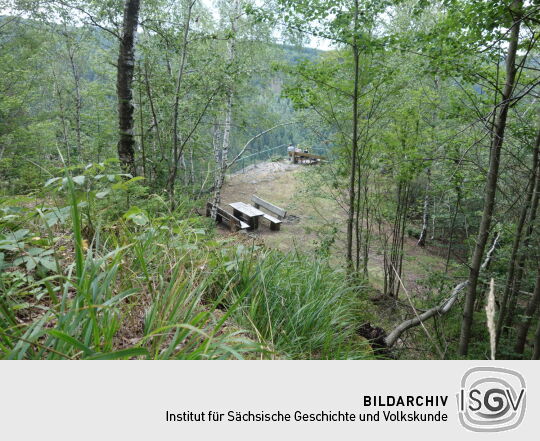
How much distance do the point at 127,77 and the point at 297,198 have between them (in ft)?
19.1

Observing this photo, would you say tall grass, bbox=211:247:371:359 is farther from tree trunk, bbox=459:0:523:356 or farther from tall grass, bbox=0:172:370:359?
tree trunk, bbox=459:0:523:356

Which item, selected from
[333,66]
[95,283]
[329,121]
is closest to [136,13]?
[333,66]

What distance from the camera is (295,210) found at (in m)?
13.9

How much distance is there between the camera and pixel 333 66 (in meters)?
4.70

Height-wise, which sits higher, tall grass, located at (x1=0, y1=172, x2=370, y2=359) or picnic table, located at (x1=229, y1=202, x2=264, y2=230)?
tall grass, located at (x1=0, y1=172, x2=370, y2=359)

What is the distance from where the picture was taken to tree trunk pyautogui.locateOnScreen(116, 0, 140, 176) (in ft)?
12.7

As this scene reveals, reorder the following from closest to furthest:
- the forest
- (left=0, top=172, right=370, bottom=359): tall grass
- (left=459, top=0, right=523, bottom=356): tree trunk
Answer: (left=0, top=172, right=370, bottom=359): tall grass < the forest < (left=459, top=0, right=523, bottom=356): tree trunk

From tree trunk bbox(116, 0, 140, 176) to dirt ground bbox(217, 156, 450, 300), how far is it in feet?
16.5
